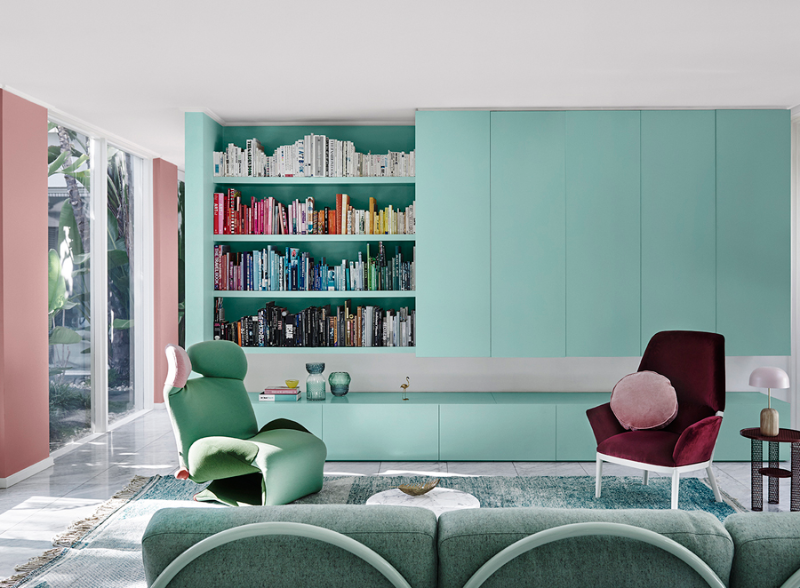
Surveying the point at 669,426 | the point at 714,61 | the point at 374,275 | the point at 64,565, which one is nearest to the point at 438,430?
the point at 374,275

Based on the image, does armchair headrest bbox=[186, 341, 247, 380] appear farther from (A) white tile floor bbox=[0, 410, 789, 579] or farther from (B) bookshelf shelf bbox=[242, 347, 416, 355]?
(A) white tile floor bbox=[0, 410, 789, 579]

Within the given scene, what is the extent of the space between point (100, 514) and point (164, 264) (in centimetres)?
328

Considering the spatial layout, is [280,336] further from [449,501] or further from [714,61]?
[714,61]

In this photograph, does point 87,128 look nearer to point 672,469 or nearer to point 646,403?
point 646,403

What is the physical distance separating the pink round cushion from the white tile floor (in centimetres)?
68

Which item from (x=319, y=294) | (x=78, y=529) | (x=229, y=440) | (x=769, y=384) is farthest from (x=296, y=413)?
(x=769, y=384)

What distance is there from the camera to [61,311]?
15.2ft

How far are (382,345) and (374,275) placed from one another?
54 centimetres

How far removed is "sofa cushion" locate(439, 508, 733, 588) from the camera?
115 centimetres

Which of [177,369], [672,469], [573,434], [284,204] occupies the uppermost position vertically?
[284,204]

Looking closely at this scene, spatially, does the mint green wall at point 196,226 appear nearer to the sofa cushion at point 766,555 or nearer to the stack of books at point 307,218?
the stack of books at point 307,218

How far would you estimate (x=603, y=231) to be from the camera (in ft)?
14.5

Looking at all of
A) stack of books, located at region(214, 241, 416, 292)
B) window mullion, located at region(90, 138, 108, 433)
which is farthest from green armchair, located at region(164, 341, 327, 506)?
window mullion, located at region(90, 138, 108, 433)

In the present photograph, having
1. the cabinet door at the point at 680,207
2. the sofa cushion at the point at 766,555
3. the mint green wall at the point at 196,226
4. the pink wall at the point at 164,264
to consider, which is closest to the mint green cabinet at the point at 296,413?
the mint green wall at the point at 196,226
